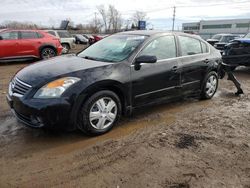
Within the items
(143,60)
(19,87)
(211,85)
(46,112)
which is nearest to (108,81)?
(143,60)

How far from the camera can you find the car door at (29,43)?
11.7 m

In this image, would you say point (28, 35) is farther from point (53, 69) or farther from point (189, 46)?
point (53, 69)

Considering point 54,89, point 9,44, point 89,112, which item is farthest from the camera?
point 9,44

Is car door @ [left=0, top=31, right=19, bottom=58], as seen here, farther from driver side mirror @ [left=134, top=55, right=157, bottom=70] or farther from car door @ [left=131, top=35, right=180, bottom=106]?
driver side mirror @ [left=134, top=55, right=157, bottom=70]

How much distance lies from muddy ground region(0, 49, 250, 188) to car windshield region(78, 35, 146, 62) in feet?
3.77

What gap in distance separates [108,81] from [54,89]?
2.61ft

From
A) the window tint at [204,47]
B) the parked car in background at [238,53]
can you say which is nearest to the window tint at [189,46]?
the window tint at [204,47]

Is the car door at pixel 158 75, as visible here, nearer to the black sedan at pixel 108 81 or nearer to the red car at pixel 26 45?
the black sedan at pixel 108 81

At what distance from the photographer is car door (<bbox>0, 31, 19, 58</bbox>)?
11.3 metres

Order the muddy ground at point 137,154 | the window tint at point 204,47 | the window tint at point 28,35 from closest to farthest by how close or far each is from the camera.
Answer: the muddy ground at point 137,154, the window tint at point 204,47, the window tint at point 28,35

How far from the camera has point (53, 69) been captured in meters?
3.97

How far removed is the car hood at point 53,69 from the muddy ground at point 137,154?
0.87 metres

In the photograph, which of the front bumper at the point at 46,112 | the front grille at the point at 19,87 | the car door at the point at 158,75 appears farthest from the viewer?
the car door at the point at 158,75

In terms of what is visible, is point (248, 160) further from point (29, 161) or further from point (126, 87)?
point (29, 161)
